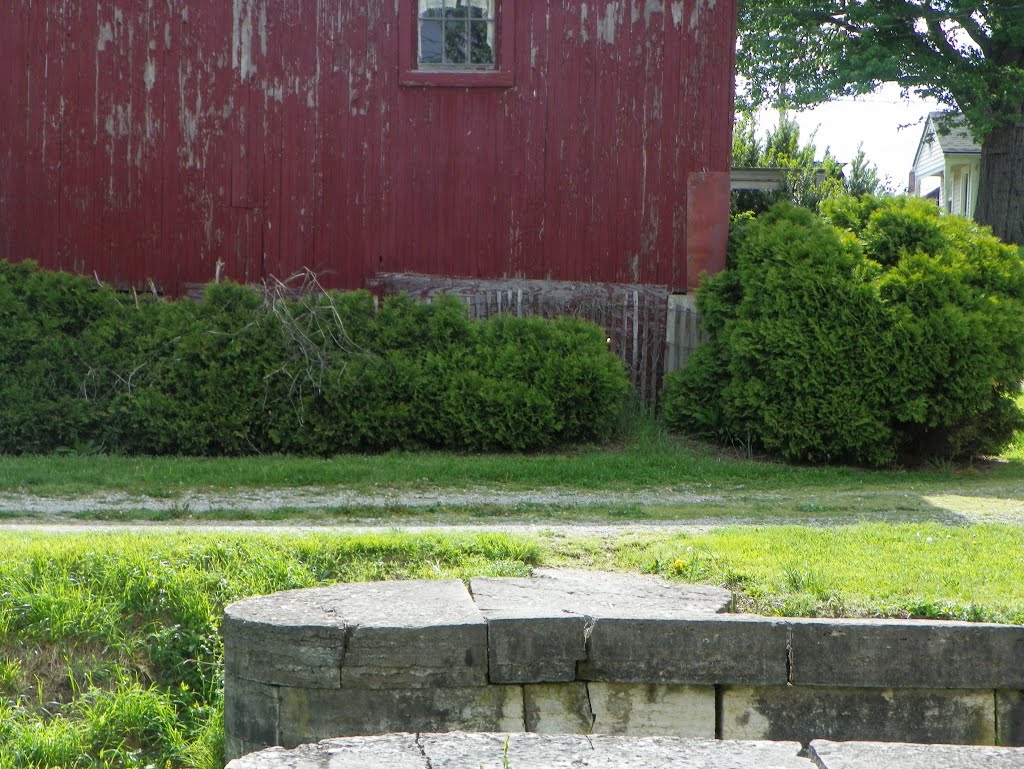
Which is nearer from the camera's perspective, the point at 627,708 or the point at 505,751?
the point at 505,751

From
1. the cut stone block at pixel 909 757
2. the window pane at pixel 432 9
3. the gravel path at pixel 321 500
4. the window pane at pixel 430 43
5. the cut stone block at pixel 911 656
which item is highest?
the window pane at pixel 432 9

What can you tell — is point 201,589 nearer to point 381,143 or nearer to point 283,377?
point 283,377

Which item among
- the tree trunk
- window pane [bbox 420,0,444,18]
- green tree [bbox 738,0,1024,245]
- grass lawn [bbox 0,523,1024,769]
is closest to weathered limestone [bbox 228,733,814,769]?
grass lawn [bbox 0,523,1024,769]

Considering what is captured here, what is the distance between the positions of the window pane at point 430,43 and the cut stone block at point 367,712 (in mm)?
9269

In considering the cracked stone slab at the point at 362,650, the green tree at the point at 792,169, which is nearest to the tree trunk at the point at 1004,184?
the green tree at the point at 792,169

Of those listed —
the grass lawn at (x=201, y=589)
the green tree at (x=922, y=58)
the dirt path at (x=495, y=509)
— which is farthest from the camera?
the green tree at (x=922, y=58)

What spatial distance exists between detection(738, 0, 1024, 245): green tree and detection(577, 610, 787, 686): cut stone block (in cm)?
1561

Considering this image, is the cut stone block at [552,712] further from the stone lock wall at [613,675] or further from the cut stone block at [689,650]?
the cut stone block at [689,650]

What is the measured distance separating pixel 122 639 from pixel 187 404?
546cm

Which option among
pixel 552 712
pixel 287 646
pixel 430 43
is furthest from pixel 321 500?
pixel 430 43

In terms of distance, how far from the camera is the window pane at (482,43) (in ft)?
41.9

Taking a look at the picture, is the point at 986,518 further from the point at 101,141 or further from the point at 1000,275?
A: the point at 101,141

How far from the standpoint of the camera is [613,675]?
4.78m

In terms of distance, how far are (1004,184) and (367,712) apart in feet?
61.3
